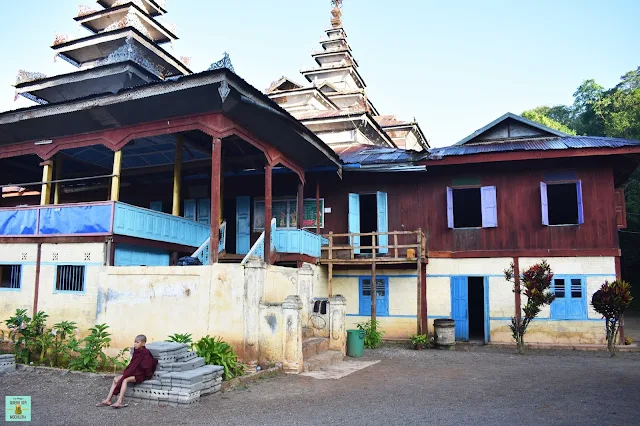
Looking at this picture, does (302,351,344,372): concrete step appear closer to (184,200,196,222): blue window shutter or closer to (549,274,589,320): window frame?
(549,274,589,320): window frame

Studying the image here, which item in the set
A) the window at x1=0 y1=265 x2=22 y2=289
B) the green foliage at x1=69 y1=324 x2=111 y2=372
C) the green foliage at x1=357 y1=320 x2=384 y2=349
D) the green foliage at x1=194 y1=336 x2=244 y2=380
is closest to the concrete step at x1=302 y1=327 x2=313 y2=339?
the green foliage at x1=357 y1=320 x2=384 y2=349

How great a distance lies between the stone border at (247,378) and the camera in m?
9.08

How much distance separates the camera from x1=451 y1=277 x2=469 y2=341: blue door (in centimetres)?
1650

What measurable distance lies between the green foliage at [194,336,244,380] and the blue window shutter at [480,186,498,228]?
980 centimetres

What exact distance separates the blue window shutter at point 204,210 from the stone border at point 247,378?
332 inches

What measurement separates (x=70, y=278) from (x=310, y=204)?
26.9ft

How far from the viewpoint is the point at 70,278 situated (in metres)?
12.3

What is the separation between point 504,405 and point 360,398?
7.09 ft

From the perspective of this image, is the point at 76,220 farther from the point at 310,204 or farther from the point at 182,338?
the point at 310,204

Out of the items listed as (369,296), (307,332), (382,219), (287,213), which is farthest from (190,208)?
(307,332)

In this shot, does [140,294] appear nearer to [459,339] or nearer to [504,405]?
[504,405]

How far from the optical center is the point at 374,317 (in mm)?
15930

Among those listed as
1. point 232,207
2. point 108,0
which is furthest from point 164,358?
point 108,0

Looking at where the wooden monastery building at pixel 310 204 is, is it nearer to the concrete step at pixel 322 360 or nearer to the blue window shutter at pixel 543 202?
the blue window shutter at pixel 543 202
